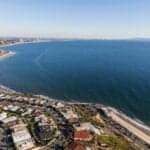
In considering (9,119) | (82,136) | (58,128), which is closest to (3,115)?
(9,119)

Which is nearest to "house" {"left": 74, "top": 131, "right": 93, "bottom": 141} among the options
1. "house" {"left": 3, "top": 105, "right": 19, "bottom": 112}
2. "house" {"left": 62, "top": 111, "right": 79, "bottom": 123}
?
"house" {"left": 62, "top": 111, "right": 79, "bottom": 123}

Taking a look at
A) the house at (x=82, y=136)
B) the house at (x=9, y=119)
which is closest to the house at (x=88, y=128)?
the house at (x=82, y=136)

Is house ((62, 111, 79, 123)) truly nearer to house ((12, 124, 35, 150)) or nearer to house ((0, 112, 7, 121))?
house ((12, 124, 35, 150))

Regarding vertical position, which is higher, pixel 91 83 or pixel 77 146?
pixel 77 146

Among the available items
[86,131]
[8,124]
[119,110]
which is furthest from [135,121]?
[8,124]

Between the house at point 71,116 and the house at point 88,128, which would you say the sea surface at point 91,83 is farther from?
the house at point 88,128

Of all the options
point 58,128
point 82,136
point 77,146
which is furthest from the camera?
point 58,128

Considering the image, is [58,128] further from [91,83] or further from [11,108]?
[91,83]
